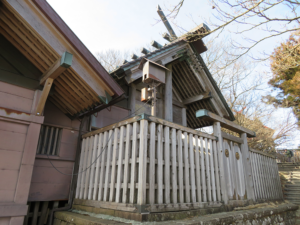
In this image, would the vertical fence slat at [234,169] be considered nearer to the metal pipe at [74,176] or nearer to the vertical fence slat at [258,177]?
the vertical fence slat at [258,177]

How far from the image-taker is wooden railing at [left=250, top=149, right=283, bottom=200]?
7191 mm

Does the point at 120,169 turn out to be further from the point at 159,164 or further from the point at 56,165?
the point at 56,165

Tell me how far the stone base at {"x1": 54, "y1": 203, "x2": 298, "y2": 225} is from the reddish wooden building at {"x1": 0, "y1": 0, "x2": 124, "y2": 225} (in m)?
0.92

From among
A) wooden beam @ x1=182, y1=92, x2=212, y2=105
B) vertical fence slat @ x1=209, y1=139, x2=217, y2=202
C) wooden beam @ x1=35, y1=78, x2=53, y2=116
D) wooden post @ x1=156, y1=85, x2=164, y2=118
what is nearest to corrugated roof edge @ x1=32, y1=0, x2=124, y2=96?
wooden beam @ x1=35, y1=78, x2=53, y2=116

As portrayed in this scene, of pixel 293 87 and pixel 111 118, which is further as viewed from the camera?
pixel 293 87

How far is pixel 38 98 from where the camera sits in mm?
4867

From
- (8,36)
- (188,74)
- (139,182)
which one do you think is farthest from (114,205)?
(188,74)

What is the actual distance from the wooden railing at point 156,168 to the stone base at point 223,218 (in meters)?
0.31

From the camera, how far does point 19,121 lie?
14.7 feet

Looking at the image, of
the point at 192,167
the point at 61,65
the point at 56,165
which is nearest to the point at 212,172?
the point at 192,167

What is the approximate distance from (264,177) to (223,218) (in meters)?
4.79

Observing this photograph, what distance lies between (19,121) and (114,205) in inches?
108

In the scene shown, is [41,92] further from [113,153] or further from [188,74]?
[188,74]

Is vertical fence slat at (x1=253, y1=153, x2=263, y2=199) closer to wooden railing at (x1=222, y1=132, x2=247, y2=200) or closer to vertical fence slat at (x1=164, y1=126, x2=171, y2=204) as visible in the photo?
wooden railing at (x1=222, y1=132, x2=247, y2=200)
